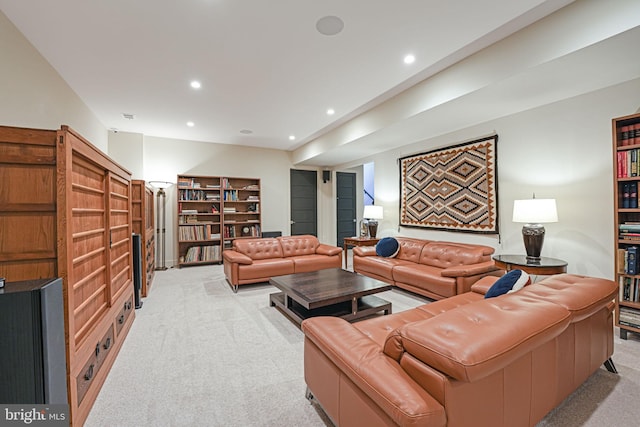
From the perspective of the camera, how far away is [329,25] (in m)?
2.39

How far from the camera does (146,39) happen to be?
8.41 ft

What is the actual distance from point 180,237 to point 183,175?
1.32 meters

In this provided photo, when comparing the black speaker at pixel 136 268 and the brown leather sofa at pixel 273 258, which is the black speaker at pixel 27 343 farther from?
the brown leather sofa at pixel 273 258

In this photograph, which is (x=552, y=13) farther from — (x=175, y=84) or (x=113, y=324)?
(x=113, y=324)

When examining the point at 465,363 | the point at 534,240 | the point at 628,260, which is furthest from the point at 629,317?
the point at 465,363

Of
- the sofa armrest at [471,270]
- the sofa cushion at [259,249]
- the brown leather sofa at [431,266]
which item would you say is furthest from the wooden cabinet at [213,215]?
the sofa armrest at [471,270]

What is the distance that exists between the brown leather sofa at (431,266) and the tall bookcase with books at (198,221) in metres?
3.32

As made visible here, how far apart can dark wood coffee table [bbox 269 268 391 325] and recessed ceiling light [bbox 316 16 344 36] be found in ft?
7.99

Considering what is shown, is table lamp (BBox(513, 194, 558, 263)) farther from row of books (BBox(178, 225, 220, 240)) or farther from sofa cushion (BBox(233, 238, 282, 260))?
row of books (BBox(178, 225, 220, 240))

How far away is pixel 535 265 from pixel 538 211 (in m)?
0.56

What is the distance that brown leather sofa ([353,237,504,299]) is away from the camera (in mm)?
3211

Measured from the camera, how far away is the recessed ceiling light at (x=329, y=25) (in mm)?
2314

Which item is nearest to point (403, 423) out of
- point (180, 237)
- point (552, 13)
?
point (552, 13)

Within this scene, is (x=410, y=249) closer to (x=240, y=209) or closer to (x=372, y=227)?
(x=372, y=227)
